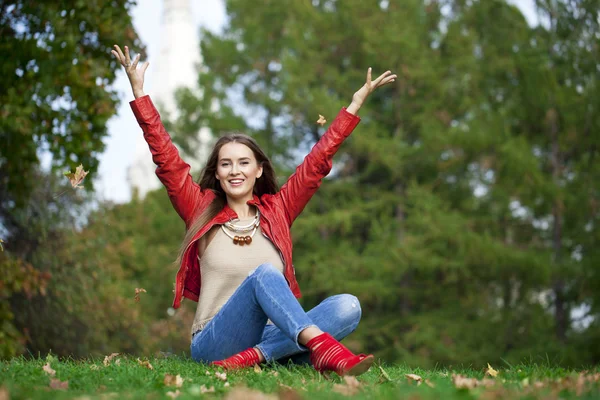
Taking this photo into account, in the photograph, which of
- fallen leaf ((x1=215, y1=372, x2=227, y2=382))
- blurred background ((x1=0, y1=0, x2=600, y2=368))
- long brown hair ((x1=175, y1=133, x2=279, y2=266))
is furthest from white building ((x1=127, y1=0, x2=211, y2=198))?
fallen leaf ((x1=215, y1=372, x2=227, y2=382))

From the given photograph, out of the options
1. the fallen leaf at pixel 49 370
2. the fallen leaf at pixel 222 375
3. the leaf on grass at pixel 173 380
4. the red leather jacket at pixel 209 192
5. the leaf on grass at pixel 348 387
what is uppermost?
the red leather jacket at pixel 209 192

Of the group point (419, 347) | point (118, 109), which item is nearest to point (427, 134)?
point (419, 347)

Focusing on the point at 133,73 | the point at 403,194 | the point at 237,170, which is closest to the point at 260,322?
the point at 237,170

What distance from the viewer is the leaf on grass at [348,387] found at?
10.2ft

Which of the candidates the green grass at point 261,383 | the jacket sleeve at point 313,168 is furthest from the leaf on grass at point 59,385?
the jacket sleeve at point 313,168

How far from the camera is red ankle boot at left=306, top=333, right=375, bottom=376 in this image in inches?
137

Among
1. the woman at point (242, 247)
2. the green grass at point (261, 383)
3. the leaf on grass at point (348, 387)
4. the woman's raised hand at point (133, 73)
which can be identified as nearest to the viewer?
the green grass at point (261, 383)

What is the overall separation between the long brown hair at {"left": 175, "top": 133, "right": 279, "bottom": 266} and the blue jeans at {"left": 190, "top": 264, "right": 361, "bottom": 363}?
0.50m

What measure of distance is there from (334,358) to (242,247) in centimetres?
108

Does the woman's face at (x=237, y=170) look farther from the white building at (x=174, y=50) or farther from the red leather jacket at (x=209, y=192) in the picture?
the white building at (x=174, y=50)

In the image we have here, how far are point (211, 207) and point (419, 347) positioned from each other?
14.6 meters

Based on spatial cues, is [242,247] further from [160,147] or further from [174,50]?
[174,50]

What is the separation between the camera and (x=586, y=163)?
53.0ft

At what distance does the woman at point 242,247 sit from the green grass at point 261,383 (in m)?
0.20
